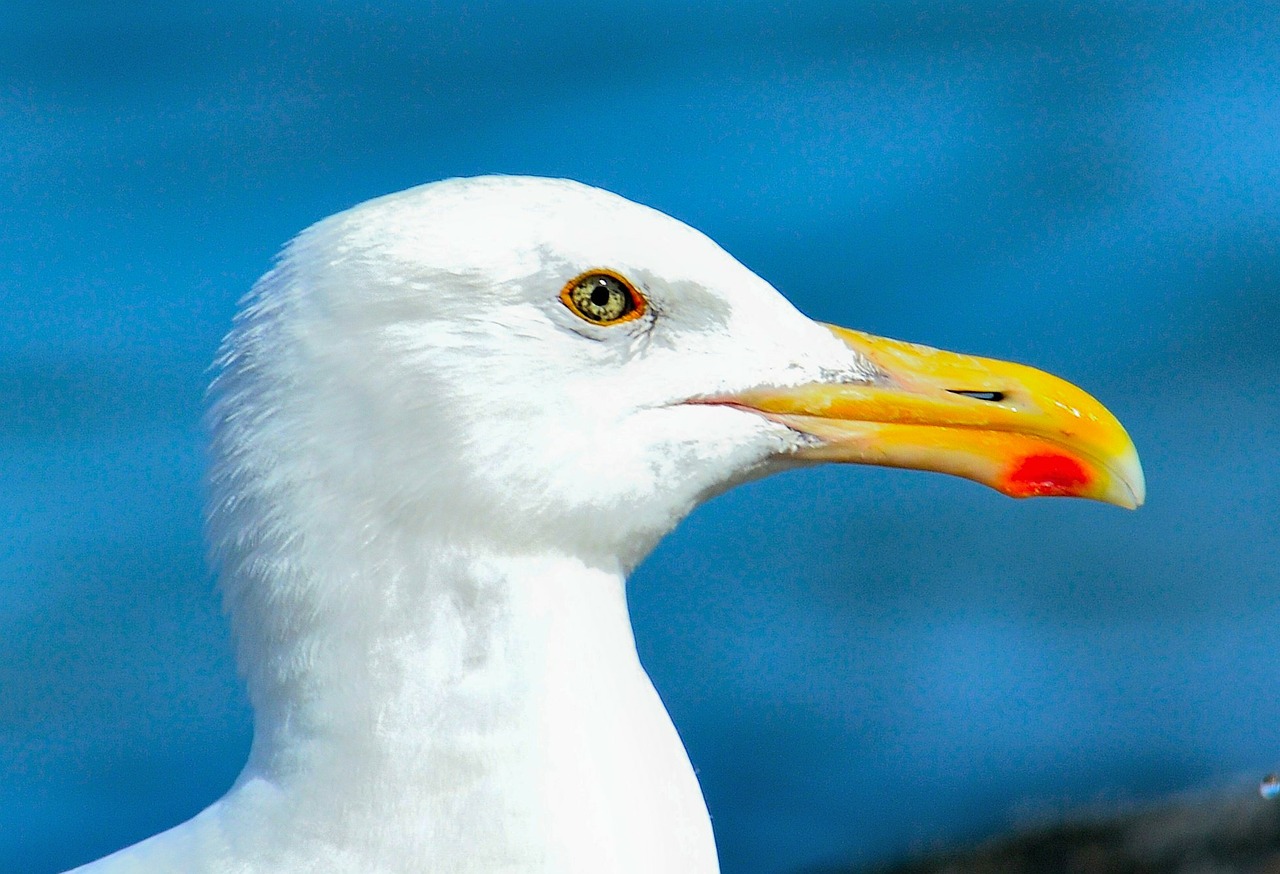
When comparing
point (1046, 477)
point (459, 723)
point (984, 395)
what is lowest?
point (459, 723)

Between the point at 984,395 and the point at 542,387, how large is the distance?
71 cm

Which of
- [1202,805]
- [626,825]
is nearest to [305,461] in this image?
[626,825]

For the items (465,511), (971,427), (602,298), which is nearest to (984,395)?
(971,427)

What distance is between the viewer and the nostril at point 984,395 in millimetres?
2799

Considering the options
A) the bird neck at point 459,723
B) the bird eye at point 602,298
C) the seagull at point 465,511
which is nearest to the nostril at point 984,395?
the seagull at point 465,511

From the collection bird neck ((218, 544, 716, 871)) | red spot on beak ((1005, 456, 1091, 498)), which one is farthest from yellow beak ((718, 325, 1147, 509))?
bird neck ((218, 544, 716, 871))

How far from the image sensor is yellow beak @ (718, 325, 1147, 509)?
107 inches

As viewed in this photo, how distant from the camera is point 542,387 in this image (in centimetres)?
256

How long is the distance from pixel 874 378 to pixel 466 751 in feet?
2.69

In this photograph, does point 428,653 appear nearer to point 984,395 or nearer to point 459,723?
point 459,723

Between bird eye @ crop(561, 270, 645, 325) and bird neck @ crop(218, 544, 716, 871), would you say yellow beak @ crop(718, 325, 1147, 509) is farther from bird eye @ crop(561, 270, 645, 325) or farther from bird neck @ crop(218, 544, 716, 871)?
bird neck @ crop(218, 544, 716, 871)

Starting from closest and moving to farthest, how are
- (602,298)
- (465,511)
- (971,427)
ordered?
(465,511) < (602,298) < (971,427)

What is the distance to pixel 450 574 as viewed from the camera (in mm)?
2514

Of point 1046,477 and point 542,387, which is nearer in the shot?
point 542,387
